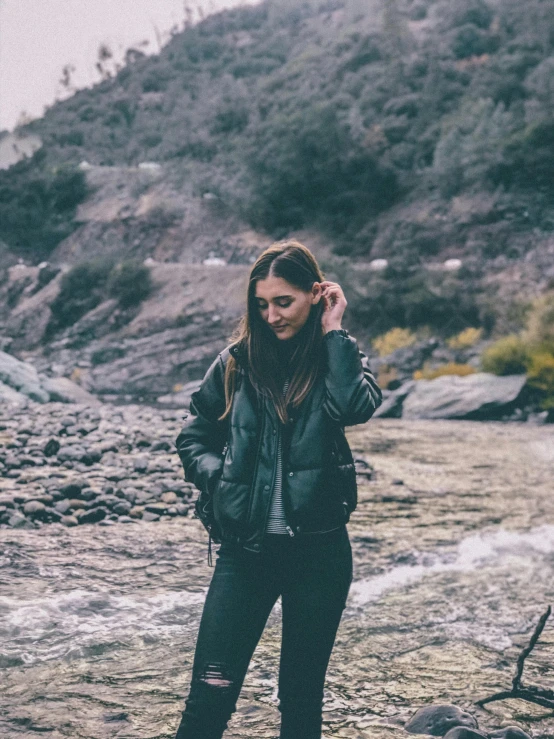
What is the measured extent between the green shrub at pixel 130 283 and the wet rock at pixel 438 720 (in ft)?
92.1

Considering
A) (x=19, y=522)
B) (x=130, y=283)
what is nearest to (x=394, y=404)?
(x=19, y=522)

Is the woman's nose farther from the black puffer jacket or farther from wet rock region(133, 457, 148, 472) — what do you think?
wet rock region(133, 457, 148, 472)

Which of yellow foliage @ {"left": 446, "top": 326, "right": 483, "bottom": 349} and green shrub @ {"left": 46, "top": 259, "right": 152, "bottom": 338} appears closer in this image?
yellow foliage @ {"left": 446, "top": 326, "right": 483, "bottom": 349}

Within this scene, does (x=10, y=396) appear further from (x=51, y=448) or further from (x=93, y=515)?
(x=93, y=515)

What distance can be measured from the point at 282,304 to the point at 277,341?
0.40ft

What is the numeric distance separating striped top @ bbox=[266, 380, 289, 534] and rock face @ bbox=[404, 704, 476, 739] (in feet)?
4.65

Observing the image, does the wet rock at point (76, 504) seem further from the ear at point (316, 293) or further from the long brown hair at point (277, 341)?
the ear at point (316, 293)

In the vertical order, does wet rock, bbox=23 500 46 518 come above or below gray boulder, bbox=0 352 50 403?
below

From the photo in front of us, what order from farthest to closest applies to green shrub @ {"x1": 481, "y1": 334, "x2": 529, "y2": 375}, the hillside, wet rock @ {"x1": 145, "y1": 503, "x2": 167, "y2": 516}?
the hillside < green shrub @ {"x1": 481, "y1": 334, "x2": 529, "y2": 375} < wet rock @ {"x1": 145, "y1": 503, "x2": 167, "y2": 516}

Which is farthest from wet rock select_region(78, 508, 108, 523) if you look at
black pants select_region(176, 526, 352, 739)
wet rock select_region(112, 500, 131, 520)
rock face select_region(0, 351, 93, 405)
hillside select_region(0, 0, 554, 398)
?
hillside select_region(0, 0, 554, 398)

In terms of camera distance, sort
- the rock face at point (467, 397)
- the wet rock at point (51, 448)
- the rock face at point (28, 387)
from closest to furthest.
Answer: the wet rock at point (51, 448) → the rock face at point (28, 387) → the rock face at point (467, 397)

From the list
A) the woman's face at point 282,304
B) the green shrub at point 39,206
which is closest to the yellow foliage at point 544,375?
the woman's face at point 282,304

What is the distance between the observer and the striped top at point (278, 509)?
196 cm

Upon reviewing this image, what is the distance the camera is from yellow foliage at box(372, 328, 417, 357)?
22.8m
